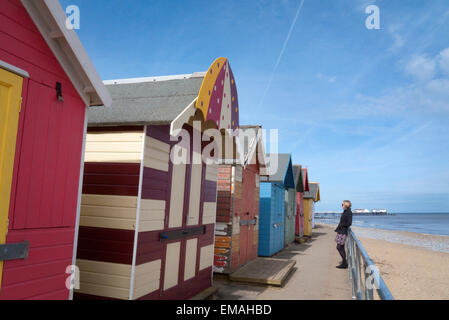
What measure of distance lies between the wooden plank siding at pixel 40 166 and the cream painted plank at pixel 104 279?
1.22m

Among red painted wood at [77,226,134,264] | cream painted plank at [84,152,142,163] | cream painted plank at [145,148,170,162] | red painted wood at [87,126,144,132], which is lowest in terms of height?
red painted wood at [77,226,134,264]

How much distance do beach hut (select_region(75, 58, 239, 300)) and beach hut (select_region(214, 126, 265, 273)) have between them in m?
2.76

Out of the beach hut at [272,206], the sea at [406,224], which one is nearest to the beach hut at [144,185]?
the beach hut at [272,206]

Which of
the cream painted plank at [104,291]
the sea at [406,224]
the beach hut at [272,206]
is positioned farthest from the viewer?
the sea at [406,224]

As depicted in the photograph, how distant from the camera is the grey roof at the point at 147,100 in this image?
5.01m

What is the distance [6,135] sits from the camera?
302 centimetres

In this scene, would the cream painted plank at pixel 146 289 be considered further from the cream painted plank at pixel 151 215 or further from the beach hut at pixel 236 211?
the beach hut at pixel 236 211

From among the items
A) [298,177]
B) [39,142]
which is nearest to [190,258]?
[39,142]

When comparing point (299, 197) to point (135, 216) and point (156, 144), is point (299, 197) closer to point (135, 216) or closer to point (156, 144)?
point (156, 144)

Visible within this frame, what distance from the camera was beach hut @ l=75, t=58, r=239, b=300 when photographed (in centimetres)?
491

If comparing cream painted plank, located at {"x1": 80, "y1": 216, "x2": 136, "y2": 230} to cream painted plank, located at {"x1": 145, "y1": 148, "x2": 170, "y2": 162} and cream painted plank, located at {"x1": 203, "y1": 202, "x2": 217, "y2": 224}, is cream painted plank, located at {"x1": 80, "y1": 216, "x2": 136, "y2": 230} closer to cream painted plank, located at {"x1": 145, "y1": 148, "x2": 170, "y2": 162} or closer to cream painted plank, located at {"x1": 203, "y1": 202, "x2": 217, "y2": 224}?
cream painted plank, located at {"x1": 145, "y1": 148, "x2": 170, "y2": 162}

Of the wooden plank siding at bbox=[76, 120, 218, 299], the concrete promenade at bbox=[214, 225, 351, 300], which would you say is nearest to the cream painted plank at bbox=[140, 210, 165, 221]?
the wooden plank siding at bbox=[76, 120, 218, 299]
